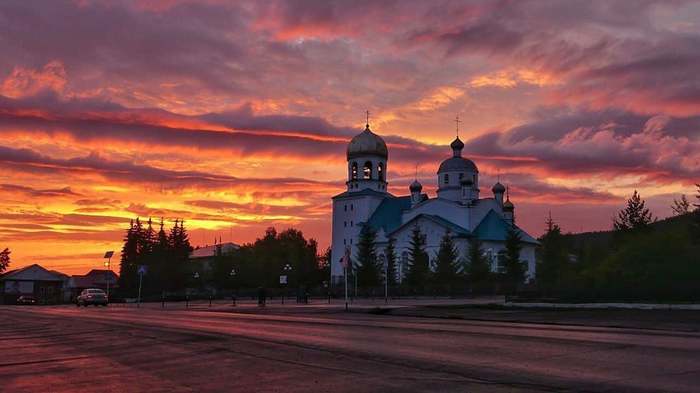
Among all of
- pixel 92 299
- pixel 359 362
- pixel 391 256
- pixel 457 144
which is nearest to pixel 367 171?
pixel 457 144

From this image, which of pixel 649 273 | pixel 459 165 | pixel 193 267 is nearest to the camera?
pixel 649 273

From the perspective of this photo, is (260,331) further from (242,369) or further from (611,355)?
(611,355)

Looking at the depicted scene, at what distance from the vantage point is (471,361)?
12992 mm

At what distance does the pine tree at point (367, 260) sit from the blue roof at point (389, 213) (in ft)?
7.35

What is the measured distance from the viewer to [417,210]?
119000 millimetres

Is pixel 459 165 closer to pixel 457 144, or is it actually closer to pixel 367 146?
pixel 457 144

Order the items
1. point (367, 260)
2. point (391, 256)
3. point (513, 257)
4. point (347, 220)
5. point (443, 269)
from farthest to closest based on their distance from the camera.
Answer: point (347, 220), point (391, 256), point (367, 260), point (513, 257), point (443, 269)

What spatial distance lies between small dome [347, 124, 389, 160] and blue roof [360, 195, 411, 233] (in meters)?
8.52

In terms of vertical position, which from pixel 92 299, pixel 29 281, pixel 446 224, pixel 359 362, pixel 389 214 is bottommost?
pixel 359 362

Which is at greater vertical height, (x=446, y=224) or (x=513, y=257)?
(x=446, y=224)

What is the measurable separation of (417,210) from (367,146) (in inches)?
595

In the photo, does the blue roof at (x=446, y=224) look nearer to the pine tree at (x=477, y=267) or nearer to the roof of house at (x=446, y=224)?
the roof of house at (x=446, y=224)

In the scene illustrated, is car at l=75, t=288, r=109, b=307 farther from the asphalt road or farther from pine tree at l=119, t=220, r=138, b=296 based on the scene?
pine tree at l=119, t=220, r=138, b=296

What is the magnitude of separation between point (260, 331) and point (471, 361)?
9.93 meters
